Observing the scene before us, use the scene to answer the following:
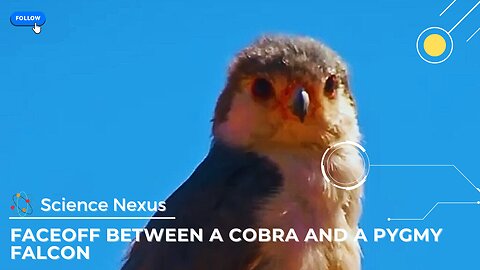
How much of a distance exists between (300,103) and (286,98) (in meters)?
0.02

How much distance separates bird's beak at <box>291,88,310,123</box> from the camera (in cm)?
124

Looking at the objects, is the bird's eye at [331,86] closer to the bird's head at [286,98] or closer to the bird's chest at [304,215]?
the bird's head at [286,98]

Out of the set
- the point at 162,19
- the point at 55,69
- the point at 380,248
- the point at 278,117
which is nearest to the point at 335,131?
the point at 278,117

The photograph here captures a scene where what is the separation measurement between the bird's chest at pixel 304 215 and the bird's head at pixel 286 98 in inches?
1.6

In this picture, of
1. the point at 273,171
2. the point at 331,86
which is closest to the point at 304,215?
the point at 273,171

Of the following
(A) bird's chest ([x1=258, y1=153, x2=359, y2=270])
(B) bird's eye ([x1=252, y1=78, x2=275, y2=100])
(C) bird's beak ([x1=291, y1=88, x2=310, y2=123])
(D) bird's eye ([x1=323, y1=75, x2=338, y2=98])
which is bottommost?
(A) bird's chest ([x1=258, y1=153, x2=359, y2=270])

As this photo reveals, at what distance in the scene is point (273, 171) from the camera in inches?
50.4

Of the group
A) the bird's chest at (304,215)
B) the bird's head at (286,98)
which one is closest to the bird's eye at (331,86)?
the bird's head at (286,98)

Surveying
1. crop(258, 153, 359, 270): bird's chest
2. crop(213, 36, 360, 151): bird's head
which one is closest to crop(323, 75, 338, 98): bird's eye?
crop(213, 36, 360, 151): bird's head

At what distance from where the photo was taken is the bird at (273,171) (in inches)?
49.5

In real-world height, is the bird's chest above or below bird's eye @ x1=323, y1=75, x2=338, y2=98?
below

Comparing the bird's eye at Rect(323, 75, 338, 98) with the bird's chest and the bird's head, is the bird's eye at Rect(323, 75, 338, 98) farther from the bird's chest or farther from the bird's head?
the bird's chest

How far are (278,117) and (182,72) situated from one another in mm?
207

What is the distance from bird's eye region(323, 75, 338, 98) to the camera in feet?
4.17
